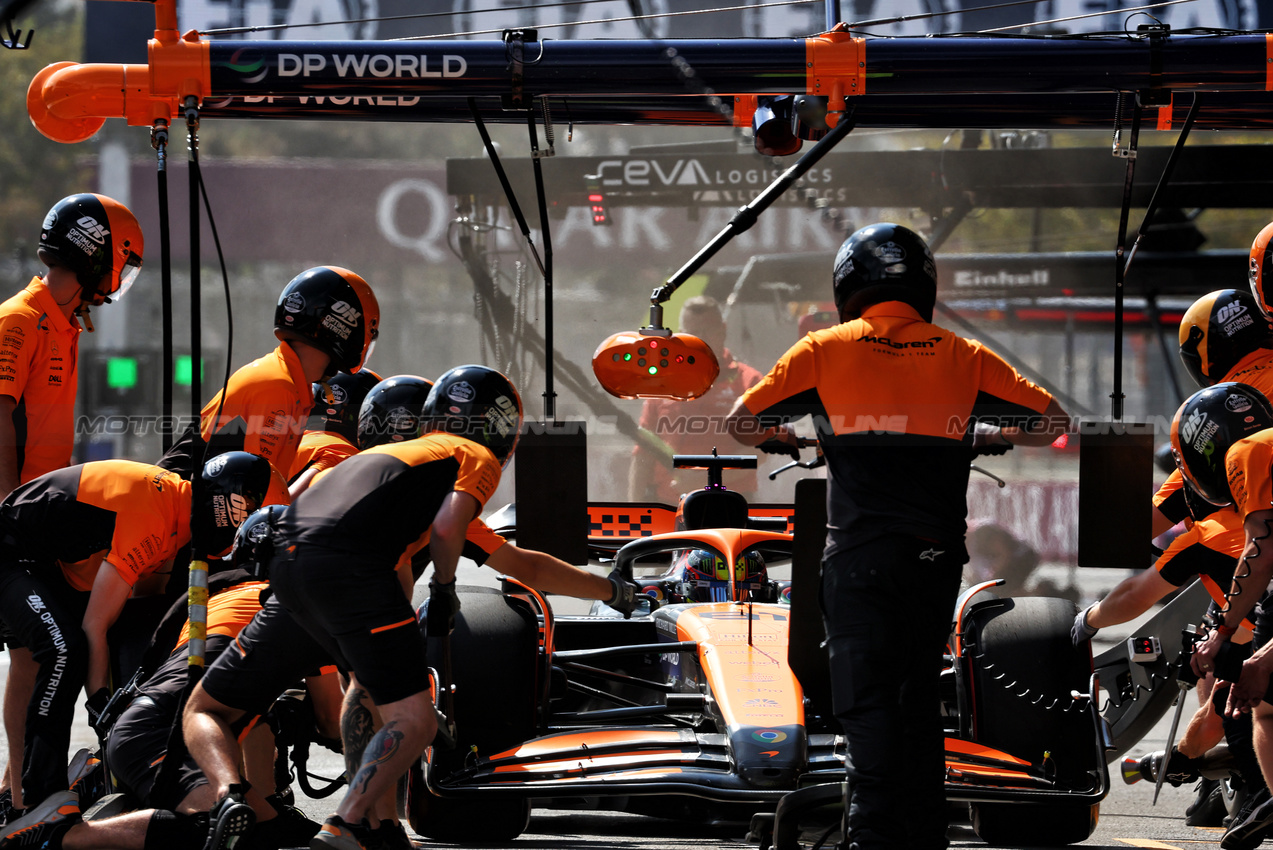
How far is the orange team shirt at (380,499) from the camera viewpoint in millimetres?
3529

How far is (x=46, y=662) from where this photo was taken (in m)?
4.06

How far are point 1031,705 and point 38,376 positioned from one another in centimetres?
346

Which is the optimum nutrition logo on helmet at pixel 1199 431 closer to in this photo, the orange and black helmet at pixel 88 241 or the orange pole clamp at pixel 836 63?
the orange pole clamp at pixel 836 63

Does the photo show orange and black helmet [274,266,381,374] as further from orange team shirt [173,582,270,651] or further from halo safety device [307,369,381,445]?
orange team shirt [173,582,270,651]

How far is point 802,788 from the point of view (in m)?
3.62

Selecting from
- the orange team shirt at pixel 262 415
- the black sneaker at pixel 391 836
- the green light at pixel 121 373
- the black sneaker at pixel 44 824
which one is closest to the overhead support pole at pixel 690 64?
the orange team shirt at pixel 262 415

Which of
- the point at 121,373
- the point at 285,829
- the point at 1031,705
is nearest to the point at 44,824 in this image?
the point at 285,829

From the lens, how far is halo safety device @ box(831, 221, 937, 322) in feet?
11.8

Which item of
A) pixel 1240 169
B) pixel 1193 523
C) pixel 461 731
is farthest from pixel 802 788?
pixel 1240 169

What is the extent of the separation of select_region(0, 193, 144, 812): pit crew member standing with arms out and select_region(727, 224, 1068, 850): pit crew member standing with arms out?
2613mm

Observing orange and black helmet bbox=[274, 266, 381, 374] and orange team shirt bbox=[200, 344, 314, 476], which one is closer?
orange team shirt bbox=[200, 344, 314, 476]

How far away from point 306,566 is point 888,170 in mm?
8187

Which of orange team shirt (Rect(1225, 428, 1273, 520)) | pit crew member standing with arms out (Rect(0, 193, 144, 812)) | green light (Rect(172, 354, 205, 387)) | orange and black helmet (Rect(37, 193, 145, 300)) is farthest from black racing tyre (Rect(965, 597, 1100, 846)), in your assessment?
green light (Rect(172, 354, 205, 387))

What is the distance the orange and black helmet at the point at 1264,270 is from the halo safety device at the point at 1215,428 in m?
0.65
